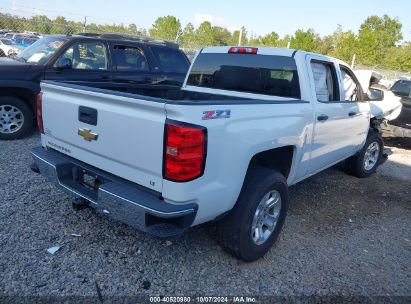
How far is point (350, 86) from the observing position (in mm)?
5109

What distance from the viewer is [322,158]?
4.29 m

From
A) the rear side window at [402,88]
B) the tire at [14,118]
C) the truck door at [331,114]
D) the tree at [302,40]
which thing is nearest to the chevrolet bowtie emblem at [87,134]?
the truck door at [331,114]

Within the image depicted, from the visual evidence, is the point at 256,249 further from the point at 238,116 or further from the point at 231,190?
the point at 238,116

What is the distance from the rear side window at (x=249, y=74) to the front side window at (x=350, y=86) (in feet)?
4.72

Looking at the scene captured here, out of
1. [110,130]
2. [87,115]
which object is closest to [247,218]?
[110,130]

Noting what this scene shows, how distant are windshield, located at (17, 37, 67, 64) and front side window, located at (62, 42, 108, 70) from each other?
25 cm

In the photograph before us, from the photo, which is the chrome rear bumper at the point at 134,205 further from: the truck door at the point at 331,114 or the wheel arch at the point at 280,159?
the truck door at the point at 331,114

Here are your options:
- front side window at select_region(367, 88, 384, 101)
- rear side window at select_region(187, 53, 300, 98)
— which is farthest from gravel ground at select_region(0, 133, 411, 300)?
front side window at select_region(367, 88, 384, 101)

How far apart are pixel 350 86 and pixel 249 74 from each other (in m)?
1.85

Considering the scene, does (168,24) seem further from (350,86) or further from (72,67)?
(350,86)

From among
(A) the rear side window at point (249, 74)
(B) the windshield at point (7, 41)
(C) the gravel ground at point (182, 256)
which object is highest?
(A) the rear side window at point (249, 74)

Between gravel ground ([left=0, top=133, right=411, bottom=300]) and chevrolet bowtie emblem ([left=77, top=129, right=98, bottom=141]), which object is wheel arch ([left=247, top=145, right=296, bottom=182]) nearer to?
gravel ground ([left=0, top=133, right=411, bottom=300])

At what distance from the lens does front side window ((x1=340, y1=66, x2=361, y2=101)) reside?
4.96 m

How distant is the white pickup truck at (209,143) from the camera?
2.48 m
